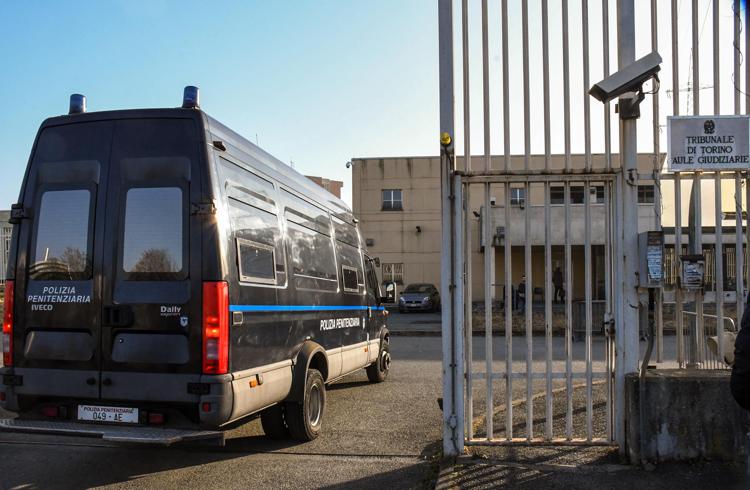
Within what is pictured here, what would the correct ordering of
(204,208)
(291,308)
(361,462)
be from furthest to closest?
(291,308)
(361,462)
(204,208)

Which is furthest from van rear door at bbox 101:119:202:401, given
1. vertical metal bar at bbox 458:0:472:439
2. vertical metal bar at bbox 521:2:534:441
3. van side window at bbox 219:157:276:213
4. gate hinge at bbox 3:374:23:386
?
vertical metal bar at bbox 521:2:534:441

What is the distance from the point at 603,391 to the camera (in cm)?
899

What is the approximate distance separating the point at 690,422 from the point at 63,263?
529 centimetres

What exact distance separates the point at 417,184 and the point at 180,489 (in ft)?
107

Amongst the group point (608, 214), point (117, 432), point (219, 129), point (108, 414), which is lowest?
point (117, 432)

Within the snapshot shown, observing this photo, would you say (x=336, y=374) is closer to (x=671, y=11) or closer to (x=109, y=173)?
(x=109, y=173)

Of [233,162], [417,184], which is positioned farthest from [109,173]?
[417,184]

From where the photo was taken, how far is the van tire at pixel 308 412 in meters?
6.47

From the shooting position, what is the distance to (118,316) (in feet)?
16.6

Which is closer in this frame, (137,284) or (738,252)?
(137,284)

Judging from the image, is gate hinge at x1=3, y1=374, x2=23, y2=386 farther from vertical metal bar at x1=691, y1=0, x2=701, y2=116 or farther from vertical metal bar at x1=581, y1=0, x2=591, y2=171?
vertical metal bar at x1=691, y1=0, x2=701, y2=116

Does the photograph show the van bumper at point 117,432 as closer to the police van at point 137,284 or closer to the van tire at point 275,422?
the police van at point 137,284

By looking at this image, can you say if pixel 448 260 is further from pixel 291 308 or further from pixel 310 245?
pixel 310 245

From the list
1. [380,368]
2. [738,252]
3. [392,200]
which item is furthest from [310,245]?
[392,200]
